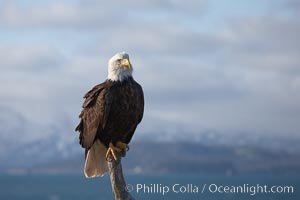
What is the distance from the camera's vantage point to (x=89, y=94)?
1306 centimetres

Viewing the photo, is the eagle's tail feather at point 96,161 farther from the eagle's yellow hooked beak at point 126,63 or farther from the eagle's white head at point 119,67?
the eagle's yellow hooked beak at point 126,63

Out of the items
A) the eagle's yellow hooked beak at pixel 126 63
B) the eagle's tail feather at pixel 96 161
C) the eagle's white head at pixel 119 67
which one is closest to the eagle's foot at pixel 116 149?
the eagle's tail feather at pixel 96 161

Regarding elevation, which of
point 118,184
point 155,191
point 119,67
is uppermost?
point 119,67

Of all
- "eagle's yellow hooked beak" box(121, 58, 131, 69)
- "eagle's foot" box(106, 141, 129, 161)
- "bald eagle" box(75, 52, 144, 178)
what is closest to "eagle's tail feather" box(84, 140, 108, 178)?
"bald eagle" box(75, 52, 144, 178)

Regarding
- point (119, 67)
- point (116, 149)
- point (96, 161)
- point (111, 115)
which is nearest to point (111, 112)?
point (111, 115)

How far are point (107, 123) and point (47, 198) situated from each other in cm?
11324

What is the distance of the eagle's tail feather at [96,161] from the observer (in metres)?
13.2

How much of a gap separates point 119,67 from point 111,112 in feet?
2.28

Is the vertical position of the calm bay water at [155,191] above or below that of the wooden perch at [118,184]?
above

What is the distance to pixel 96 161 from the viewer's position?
43.5 feet

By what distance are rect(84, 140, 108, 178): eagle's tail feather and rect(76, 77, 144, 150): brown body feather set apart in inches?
5.8

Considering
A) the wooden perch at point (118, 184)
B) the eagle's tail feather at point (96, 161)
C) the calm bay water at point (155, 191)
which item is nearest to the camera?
the wooden perch at point (118, 184)

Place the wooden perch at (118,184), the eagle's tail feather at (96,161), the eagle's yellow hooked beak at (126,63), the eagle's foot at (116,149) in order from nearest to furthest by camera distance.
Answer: the wooden perch at (118,184) → the eagle's foot at (116,149) → the eagle's yellow hooked beak at (126,63) → the eagle's tail feather at (96,161)

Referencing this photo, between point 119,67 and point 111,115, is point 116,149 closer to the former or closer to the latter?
point 111,115
